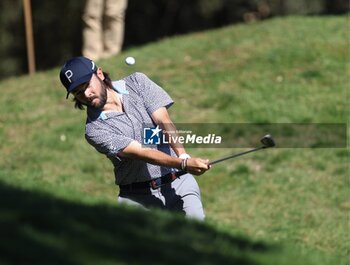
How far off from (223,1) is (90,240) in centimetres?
2598

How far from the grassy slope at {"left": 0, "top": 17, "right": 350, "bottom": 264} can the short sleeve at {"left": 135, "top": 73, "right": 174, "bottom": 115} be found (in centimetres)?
225

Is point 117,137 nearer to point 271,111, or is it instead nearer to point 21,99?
point 271,111

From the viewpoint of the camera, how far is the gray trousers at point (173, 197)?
23.1 ft

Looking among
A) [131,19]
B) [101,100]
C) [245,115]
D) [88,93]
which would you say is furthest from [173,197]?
[131,19]

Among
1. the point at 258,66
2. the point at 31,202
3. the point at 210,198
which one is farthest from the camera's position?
the point at 258,66

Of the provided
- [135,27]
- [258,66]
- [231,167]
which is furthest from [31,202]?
[135,27]

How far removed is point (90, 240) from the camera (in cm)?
478

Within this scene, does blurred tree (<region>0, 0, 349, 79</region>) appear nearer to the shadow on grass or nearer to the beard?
the beard

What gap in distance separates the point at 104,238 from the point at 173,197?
2299mm

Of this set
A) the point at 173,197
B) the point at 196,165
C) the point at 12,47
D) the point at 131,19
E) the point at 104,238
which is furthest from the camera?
the point at 131,19

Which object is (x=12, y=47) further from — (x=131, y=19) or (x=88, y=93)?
(x=88, y=93)

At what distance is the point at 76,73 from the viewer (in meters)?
6.79

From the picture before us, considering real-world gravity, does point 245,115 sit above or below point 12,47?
above

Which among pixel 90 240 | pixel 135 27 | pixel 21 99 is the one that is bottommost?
pixel 135 27
